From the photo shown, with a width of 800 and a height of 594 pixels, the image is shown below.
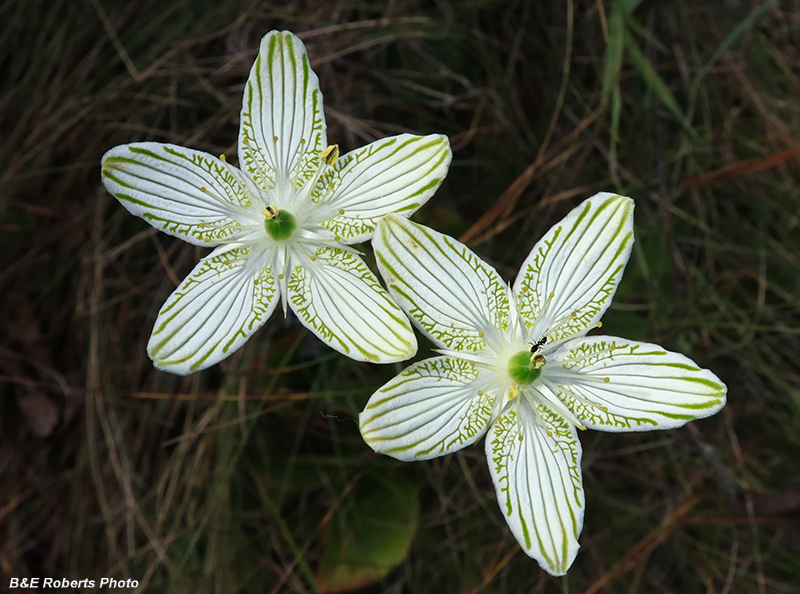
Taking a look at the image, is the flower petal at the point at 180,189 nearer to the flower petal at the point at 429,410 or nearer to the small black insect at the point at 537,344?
the flower petal at the point at 429,410

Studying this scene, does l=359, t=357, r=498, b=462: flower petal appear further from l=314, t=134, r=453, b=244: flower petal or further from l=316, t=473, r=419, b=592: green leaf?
l=316, t=473, r=419, b=592: green leaf

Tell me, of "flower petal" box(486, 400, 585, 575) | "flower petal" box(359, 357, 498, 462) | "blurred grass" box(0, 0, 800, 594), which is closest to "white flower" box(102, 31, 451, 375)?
"flower petal" box(359, 357, 498, 462)

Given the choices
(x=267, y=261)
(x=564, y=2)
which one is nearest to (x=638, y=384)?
(x=267, y=261)

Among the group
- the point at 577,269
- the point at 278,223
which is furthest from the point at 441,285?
the point at 278,223

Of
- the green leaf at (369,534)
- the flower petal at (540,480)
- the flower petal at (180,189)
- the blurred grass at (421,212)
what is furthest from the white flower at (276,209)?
the green leaf at (369,534)

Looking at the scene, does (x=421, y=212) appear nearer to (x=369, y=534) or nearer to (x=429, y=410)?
(x=429, y=410)

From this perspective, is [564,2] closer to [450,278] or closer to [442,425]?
[450,278]

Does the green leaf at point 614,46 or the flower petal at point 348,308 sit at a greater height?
the green leaf at point 614,46
